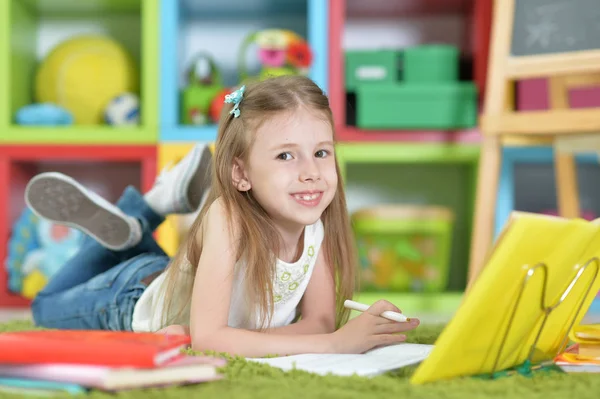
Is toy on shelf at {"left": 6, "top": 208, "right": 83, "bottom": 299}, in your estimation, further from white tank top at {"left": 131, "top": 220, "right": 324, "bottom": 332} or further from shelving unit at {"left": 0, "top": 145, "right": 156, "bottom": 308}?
white tank top at {"left": 131, "top": 220, "right": 324, "bottom": 332}

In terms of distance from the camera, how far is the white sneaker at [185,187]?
137 cm

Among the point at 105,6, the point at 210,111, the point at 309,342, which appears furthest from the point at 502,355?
the point at 105,6

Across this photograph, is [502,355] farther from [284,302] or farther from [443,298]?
[443,298]

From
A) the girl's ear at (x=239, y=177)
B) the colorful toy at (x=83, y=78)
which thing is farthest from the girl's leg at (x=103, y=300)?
the colorful toy at (x=83, y=78)

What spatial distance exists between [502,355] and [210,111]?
1.43 m

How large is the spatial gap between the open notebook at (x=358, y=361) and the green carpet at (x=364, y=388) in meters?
0.02

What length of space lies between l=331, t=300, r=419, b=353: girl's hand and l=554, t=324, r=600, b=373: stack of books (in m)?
0.18

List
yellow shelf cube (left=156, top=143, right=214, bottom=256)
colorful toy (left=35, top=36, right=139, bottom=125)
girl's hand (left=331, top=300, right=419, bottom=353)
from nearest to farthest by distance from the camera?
1. girl's hand (left=331, top=300, right=419, bottom=353)
2. yellow shelf cube (left=156, top=143, right=214, bottom=256)
3. colorful toy (left=35, top=36, right=139, bottom=125)

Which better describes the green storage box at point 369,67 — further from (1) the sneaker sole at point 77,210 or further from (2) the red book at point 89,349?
(2) the red book at point 89,349

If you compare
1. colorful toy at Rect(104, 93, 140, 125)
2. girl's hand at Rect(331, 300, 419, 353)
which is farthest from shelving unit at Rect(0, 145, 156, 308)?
girl's hand at Rect(331, 300, 419, 353)

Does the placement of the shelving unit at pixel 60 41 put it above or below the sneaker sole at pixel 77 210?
above

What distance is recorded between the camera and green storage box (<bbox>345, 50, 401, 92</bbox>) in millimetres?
2064

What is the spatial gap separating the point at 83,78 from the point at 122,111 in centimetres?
16

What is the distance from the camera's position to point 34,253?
2.04m
